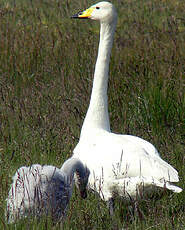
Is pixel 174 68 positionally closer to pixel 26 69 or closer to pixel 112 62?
pixel 112 62

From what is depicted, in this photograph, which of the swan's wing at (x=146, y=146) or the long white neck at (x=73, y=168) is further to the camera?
the swan's wing at (x=146, y=146)

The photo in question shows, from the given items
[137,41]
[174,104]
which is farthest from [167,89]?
[137,41]

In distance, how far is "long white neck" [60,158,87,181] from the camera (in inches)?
177

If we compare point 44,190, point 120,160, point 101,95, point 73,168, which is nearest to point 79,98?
point 101,95

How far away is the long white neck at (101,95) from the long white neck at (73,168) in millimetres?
585

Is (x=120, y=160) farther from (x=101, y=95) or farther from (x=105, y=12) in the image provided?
(x=105, y=12)

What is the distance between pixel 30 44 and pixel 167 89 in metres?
2.38

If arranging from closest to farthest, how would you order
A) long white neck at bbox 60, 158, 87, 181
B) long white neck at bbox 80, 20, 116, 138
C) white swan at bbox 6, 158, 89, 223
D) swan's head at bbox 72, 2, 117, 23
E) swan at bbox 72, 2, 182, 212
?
white swan at bbox 6, 158, 89, 223 → swan at bbox 72, 2, 182, 212 → long white neck at bbox 60, 158, 87, 181 → long white neck at bbox 80, 20, 116, 138 → swan's head at bbox 72, 2, 117, 23

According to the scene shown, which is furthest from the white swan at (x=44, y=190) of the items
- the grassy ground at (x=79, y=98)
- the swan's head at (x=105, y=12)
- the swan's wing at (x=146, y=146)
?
the swan's head at (x=105, y=12)

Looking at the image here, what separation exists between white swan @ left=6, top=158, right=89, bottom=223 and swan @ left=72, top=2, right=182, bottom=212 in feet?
0.59

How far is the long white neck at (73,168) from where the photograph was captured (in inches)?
177

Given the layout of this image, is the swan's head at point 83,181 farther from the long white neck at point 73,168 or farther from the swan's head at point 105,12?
the swan's head at point 105,12

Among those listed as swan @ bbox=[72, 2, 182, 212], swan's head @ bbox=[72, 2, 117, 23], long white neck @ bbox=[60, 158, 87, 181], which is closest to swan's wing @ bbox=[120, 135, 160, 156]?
swan @ bbox=[72, 2, 182, 212]

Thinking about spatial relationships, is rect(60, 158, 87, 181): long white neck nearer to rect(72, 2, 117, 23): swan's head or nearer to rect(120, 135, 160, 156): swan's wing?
rect(120, 135, 160, 156): swan's wing
